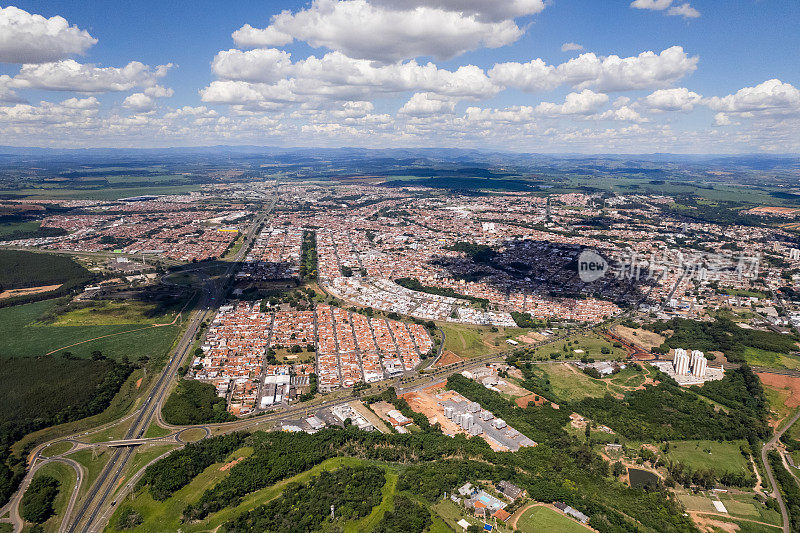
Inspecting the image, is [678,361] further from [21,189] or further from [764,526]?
[21,189]

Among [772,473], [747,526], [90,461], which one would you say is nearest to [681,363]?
[772,473]

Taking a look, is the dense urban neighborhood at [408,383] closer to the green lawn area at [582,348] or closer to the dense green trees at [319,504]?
the dense green trees at [319,504]

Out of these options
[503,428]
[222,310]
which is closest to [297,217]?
[222,310]

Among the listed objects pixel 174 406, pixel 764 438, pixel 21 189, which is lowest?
pixel 764 438

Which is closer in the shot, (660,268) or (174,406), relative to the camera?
(174,406)

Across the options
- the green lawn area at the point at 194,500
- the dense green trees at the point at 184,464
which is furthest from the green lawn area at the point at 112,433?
the green lawn area at the point at 194,500

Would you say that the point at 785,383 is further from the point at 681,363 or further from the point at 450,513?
the point at 450,513

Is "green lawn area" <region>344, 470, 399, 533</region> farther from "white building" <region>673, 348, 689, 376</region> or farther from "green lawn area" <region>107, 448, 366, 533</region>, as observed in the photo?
"white building" <region>673, 348, 689, 376</region>

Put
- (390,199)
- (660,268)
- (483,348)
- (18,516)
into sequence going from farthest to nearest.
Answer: (390,199), (660,268), (483,348), (18,516)
